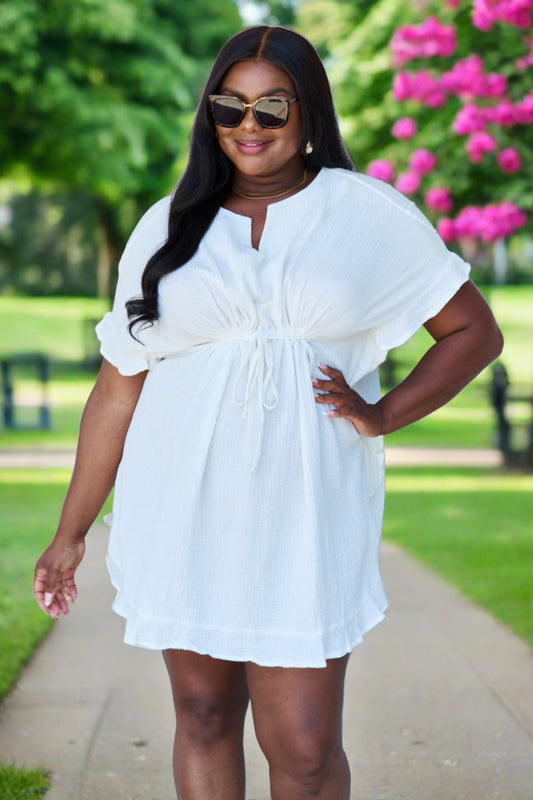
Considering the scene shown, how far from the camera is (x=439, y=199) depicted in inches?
436

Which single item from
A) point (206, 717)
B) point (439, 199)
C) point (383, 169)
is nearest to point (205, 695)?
point (206, 717)

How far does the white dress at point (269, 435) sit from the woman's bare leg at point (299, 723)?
71mm

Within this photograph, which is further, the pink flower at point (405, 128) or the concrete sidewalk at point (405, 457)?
the concrete sidewalk at point (405, 457)

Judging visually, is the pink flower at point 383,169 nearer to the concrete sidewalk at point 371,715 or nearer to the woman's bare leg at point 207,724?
the concrete sidewalk at point 371,715

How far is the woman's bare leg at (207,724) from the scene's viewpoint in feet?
8.80

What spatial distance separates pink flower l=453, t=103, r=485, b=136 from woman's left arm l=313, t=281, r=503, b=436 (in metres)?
7.83

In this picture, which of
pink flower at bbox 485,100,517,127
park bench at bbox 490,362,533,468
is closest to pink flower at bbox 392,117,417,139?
pink flower at bbox 485,100,517,127

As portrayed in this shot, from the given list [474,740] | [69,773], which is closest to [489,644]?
[474,740]

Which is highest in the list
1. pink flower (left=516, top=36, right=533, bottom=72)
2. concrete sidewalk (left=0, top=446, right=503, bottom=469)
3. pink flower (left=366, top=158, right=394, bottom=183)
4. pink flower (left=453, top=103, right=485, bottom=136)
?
pink flower (left=516, top=36, right=533, bottom=72)

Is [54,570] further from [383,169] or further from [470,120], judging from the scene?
A: [383,169]

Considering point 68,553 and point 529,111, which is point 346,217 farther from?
point 529,111

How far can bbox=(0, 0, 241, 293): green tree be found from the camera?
19.1 m

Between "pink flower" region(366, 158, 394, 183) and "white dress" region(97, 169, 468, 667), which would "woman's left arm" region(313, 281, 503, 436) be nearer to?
"white dress" region(97, 169, 468, 667)

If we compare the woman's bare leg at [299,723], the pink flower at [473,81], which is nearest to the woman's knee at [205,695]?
the woman's bare leg at [299,723]
